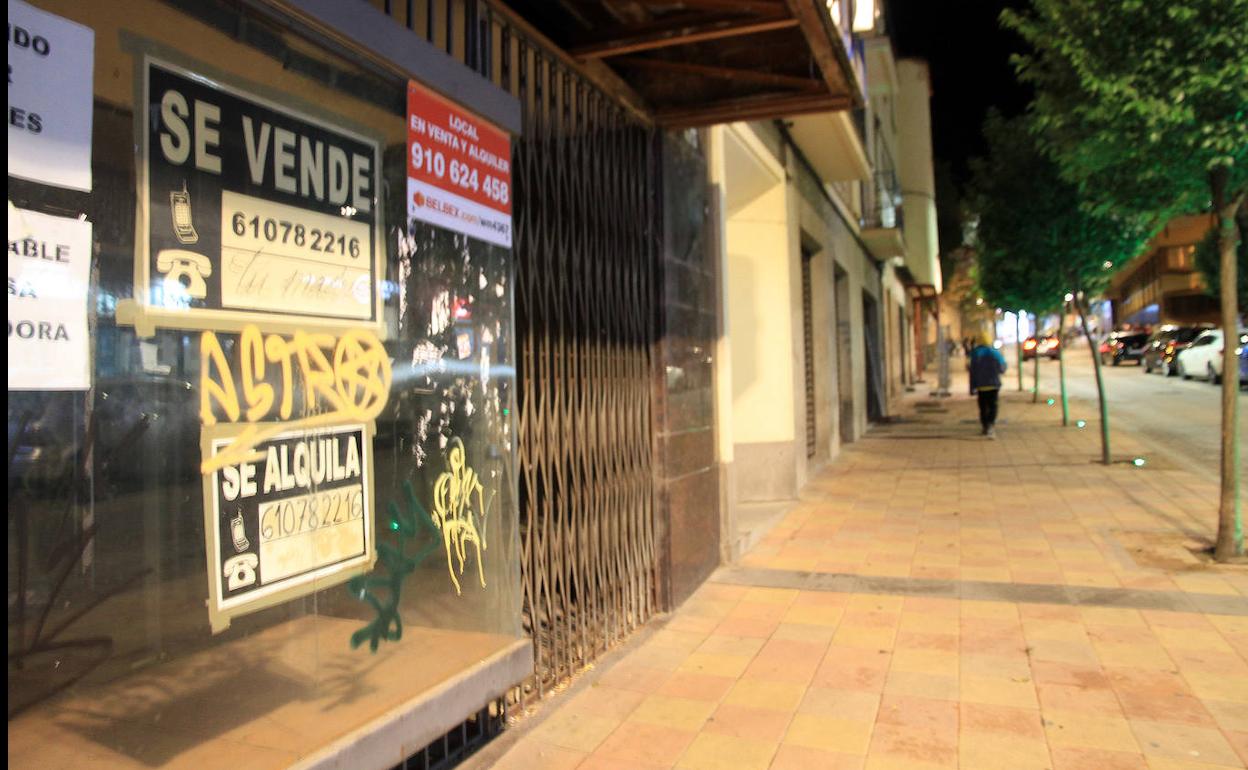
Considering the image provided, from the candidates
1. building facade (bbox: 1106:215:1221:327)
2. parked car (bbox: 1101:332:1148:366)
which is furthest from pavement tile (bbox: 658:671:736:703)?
building facade (bbox: 1106:215:1221:327)

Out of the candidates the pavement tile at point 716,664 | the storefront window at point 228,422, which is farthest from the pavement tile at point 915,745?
the storefront window at point 228,422

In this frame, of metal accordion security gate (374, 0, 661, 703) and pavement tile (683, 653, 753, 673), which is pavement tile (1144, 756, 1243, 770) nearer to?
pavement tile (683, 653, 753, 673)

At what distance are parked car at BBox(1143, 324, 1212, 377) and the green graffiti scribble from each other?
1277 inches

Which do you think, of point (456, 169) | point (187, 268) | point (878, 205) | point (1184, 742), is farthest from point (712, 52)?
point (878, 205)

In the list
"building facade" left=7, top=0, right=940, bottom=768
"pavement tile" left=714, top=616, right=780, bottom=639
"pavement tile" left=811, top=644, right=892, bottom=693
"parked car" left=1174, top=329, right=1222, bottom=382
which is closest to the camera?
"building facade" left=7, top=0, right=940, bottom=768

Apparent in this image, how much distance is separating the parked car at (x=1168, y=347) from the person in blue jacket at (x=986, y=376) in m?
18.9

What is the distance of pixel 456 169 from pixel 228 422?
4.84 ft

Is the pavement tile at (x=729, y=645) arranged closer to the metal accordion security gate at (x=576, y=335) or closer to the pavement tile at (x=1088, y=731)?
the metal accordion security gate at (x=576, y=335)

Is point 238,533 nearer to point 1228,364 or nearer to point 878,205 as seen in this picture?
point 1228,364

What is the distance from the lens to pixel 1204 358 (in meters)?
26.2

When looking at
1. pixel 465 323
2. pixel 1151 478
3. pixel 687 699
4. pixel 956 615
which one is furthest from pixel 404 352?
pixel 1151 478

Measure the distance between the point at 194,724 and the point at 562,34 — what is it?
377cm

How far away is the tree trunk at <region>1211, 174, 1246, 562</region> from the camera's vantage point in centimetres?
623

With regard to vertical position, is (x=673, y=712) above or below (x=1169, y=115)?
below
